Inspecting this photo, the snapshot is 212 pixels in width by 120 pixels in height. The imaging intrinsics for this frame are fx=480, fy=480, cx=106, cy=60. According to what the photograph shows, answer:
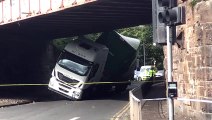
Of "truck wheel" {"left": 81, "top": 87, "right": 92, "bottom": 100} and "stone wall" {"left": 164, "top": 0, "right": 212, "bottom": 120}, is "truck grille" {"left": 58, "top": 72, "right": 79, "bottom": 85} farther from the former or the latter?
"stone wall" {"left": 164, "top": 0, "right": 212, "bottom": 120}

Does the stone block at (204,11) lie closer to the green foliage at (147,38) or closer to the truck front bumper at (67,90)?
the truck front bumper at (67,90)

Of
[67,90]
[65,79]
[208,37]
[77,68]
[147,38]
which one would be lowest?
[67,90]

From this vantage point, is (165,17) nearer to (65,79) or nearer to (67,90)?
(67,90)

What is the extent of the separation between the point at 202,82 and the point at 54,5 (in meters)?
11.9

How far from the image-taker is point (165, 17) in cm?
1047

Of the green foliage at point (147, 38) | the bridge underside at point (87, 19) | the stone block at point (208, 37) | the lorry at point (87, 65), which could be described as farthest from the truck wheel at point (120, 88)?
the green foliage at point (147, 38)

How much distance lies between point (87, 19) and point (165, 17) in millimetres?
17203

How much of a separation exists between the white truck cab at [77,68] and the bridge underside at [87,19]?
1.61 meters

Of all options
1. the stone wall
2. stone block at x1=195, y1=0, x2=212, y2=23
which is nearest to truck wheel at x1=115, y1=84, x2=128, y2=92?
the stone wall

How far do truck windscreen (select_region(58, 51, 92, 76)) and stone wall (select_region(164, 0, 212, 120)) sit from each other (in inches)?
484

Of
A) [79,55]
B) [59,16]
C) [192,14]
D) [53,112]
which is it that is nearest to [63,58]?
[79,55]

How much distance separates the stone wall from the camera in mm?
13578

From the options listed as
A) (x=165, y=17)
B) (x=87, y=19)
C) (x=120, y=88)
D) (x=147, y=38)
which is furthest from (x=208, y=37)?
(x=147, y=38)

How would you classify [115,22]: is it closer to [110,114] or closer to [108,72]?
[108,72]
